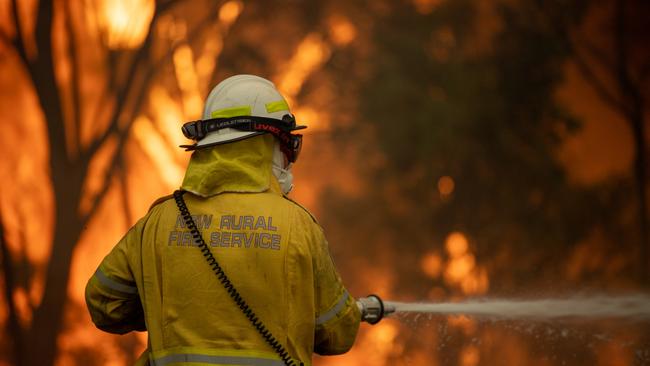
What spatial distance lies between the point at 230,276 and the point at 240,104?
24.3 inches

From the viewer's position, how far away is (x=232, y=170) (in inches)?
109

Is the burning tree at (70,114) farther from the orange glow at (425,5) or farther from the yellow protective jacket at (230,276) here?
the yellow protective jacket at (230,276)

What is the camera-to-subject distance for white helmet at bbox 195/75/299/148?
2846 millimetres

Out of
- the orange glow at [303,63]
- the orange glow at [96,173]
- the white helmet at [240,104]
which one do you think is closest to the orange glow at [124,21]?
the orange glow at [96,173]

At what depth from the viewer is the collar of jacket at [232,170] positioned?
2.75m

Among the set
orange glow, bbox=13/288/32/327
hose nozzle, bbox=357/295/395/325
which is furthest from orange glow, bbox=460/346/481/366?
hose nozzle, bbox=357/295/395/325

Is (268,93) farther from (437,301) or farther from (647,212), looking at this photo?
(647,212)

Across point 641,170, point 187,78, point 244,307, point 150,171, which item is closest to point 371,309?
point 244,307

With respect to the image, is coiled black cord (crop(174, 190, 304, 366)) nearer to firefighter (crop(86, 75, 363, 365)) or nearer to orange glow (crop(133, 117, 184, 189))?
firefighter (crop(86, 75, 363, 365))

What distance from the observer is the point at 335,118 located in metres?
6.21

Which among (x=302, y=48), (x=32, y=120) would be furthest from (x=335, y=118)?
(x=32, y=120)

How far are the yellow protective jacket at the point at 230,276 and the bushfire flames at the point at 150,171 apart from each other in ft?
9.89

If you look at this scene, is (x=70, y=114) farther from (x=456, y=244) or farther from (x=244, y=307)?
(x=244, y=307)

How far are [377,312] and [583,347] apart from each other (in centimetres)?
423
